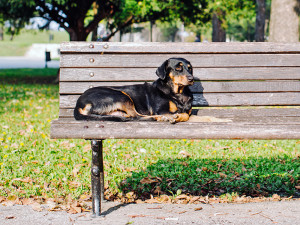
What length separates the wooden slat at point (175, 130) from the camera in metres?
3.00

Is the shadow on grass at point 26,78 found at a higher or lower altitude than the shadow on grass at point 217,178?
higher

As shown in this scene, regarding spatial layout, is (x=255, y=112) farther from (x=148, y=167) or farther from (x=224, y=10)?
(x=224, y=10)

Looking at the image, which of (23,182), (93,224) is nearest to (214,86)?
(93,224)

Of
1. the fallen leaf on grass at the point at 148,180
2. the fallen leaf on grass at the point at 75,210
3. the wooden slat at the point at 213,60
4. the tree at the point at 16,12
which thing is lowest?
the fallen leaf on grass at the point at 75,210

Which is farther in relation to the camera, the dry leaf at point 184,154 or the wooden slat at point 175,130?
the dry leaf at point 184,154

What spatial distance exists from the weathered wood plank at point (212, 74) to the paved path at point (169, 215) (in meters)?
1.21

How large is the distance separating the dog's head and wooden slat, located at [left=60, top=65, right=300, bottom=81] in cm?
37

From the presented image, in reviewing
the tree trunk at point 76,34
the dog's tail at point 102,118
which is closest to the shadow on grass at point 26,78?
the tree trunk at point 76,34

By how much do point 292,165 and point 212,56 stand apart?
1762 mm

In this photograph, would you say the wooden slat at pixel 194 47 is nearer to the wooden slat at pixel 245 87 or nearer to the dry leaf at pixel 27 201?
the wooden slat at pixel 245 87

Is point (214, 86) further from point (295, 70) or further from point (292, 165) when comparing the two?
point (292, 165)

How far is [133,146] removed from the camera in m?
5.69

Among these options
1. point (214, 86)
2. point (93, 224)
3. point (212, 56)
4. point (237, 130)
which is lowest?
point (93, 224)

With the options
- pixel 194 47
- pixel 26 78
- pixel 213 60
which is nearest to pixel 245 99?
pixel 213 60
